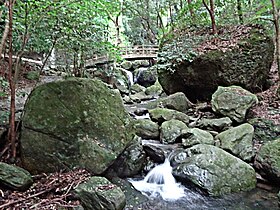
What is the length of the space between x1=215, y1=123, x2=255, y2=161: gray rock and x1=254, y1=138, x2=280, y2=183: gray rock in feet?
0.92

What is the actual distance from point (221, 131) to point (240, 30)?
4.02 meters

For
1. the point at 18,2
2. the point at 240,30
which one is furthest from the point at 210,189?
the point at 240,30

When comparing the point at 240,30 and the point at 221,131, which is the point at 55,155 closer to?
the point at 221,131

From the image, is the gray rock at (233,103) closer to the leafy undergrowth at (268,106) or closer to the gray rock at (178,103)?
the leafy undergrowth at (268,106)

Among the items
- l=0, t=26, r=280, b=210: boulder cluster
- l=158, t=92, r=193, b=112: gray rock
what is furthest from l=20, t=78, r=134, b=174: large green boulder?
l=158, t=92, r=193, b=112: gray rock

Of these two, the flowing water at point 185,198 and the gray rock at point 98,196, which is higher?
the gray rock at point 98,196

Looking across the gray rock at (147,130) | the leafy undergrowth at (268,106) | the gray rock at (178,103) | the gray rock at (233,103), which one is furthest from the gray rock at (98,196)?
the gray rock at (178,103)

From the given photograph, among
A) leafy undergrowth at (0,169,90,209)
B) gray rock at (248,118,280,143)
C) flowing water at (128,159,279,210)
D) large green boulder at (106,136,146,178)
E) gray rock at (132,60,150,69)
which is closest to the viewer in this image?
leafy undergrowth at (0,169,90,209)

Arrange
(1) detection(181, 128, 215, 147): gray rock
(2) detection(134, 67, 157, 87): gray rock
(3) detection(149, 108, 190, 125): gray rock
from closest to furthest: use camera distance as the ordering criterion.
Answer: (1) detection(181, 128, 215, 147): gray rock → (3) detection(149, 108, 190, 125): gray rock → (2) detection(134, 67, 157, 87): gray rock

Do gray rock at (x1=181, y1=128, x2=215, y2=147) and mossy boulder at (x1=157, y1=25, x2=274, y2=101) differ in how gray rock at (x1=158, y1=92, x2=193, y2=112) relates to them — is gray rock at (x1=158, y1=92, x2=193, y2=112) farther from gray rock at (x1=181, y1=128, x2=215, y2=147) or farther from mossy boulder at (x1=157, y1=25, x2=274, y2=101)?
gray rock at (x1=181, y1=128, x2=215, y2=147)

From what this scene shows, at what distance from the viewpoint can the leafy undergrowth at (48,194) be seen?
3531mm

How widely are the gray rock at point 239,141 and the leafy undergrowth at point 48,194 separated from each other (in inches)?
127

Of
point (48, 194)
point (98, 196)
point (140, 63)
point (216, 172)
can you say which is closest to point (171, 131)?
point (216, 172)

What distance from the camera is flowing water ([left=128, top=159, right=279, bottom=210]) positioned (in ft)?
14.5
